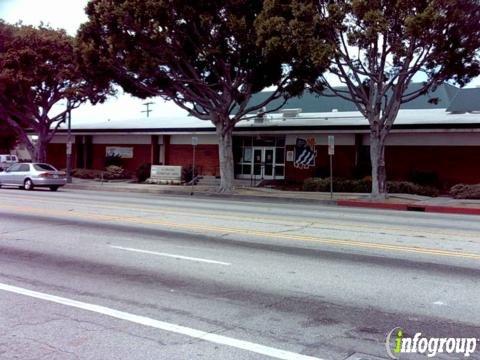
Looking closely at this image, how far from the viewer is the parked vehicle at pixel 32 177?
93.7 feet

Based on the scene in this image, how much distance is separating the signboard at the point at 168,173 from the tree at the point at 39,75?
634 cm

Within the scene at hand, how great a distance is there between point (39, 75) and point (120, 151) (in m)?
11.1

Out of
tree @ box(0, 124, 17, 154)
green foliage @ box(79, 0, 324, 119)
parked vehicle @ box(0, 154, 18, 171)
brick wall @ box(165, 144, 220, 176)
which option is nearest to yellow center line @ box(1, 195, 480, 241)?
green foliage @ box(79, 0, 324, 119)

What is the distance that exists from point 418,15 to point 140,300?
1549cm

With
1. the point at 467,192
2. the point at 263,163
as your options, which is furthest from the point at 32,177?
the point at 467,192

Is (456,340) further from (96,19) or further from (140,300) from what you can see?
(96,19)

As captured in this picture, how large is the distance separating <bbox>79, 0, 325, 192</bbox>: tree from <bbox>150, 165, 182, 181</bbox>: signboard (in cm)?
709

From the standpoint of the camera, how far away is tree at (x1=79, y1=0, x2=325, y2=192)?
911 inches

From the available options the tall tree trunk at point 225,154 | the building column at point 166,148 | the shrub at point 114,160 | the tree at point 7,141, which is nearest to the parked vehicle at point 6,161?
the tree at point 7,141

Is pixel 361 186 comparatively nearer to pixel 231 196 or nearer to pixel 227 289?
pixel 231 196

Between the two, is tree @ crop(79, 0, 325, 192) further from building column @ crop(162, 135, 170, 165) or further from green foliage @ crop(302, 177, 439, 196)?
building column @ crop(162, 135, 170, 165)

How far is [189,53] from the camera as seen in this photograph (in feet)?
86.8

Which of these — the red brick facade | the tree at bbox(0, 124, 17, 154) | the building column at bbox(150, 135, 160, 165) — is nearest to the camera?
the red brick facade

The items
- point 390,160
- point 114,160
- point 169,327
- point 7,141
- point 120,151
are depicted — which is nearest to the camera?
point 169,327
